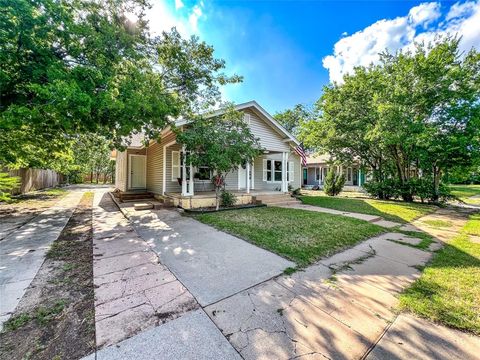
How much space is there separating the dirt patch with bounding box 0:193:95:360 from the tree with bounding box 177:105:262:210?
16.7 ft

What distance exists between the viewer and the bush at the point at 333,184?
54.2 feet

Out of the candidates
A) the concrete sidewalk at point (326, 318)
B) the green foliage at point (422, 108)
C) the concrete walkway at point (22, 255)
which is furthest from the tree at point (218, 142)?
the green foliage at point (422, 108)

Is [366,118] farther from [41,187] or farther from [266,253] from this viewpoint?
[41,187]

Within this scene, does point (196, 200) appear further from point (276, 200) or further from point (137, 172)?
point (137, 172)

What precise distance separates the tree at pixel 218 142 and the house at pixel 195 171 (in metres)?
0.75

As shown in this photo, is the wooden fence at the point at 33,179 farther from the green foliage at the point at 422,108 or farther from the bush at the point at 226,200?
the green foliage at the point at 422,108

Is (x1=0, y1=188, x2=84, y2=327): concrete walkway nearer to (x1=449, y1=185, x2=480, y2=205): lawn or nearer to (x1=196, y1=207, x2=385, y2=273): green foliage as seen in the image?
(x1=196, y1=207, x2=385, y2=273): green foliage

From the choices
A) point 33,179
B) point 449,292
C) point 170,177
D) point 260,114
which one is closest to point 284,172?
point 260,114

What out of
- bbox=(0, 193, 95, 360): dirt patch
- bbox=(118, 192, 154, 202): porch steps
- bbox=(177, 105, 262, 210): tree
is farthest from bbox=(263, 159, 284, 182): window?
bbox=(0, 193, 95, 360): dirt patch

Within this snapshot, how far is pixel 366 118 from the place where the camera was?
1390 cm

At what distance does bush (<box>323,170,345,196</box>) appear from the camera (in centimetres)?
1653

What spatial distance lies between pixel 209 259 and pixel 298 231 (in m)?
2.93

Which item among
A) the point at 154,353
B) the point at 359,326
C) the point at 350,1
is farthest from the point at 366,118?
the point at 154,353

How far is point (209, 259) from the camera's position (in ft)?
13.2
